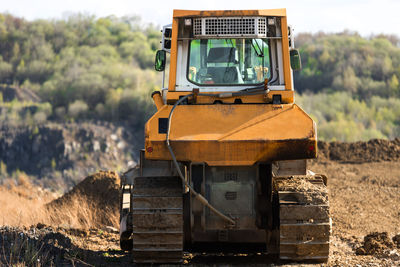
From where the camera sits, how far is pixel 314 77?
162ft

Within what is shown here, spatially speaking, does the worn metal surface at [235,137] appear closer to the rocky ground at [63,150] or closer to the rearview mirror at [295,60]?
the rearview mirror at [295,60]

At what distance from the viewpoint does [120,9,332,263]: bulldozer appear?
23.0ft

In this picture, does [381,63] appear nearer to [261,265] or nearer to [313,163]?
[313,163]

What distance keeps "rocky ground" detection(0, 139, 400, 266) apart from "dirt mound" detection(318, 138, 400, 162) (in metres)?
0.03

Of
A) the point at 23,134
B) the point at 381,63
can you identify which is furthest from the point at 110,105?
the point at 381,63

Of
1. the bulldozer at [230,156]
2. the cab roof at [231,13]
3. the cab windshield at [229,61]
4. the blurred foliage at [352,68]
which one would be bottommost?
the bulldozer at [230,156]

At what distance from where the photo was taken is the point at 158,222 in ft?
23.4

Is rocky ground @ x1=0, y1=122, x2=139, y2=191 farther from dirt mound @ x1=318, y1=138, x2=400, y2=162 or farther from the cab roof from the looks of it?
the cab roof

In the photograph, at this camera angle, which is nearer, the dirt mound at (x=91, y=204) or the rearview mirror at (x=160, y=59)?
the rearview mirror at (x=160, y=59)

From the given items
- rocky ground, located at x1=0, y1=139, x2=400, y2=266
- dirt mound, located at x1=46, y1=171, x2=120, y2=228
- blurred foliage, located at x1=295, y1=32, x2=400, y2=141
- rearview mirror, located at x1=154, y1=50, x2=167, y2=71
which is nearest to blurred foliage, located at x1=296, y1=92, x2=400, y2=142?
blurred foliage, located at x1=295, y1=32, x2=400, y2=141

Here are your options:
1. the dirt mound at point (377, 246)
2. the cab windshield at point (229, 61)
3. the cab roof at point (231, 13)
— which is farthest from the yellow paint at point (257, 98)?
the dirt mound at point (377, 246)

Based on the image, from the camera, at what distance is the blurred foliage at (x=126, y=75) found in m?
41.1

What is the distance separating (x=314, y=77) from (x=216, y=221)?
4322cm

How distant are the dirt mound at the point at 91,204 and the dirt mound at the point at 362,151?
27.5ft
